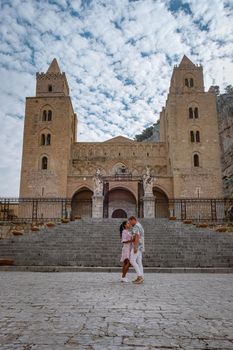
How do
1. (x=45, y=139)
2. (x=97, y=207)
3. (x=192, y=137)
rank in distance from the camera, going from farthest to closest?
(x=45, y=139) < (x=192, y=137) < (x=97, y=207)

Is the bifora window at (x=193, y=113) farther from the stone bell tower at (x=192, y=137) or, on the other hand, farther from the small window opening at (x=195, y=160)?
the small window opening at (x=195, y=160)

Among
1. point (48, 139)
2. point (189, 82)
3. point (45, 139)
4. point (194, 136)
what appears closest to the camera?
point (194, 136)

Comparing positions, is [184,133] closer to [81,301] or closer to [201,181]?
[201,181]

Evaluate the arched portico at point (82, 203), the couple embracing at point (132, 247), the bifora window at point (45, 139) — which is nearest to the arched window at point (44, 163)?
the bifora window at point (45, 139)

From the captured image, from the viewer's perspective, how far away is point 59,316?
3.60m

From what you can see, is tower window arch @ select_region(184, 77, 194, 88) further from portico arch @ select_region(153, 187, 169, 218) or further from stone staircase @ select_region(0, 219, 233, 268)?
stone staircase @ select_region(0, 219, 233, 268)

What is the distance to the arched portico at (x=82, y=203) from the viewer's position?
32906 millimetres

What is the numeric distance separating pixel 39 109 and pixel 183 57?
18.6 meters

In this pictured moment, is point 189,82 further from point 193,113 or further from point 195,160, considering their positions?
point 195,160

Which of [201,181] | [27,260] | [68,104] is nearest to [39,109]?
[68,104]

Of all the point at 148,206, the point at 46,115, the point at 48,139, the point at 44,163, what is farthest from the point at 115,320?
the point at 46,115

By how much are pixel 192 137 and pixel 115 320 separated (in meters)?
33.8

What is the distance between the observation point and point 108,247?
13383 mm

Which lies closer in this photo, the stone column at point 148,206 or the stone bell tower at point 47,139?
the stone column at point 148,206
